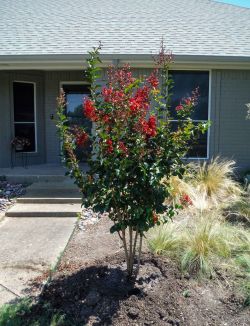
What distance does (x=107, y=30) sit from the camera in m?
10.9

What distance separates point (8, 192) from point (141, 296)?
5134 mm

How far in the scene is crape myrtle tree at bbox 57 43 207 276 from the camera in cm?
363

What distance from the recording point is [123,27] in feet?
36.3

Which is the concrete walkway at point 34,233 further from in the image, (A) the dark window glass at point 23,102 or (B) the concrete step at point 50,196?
(A) the dark window glass at point 23,102

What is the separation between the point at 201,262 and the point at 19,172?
6.15 metres

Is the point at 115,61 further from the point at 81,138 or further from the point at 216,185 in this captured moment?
the point at 81,138

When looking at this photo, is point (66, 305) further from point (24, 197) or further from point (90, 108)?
point (24, 197)

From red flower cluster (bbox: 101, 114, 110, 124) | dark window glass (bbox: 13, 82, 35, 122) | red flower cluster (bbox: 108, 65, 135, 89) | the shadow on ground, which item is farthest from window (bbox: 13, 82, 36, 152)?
red flower cluster (bbox: 101, 114, 110, 124)

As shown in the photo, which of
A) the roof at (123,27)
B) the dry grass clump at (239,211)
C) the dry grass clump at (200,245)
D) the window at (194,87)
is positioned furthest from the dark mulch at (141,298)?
the roof at (123,27)

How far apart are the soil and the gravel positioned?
124 inches

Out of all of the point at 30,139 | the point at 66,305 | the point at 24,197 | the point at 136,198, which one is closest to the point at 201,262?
the point at 136,198

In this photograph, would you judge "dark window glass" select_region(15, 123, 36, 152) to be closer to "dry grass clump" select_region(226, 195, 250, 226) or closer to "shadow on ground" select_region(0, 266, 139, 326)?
"dry grass clump" select_region(226, 195, 250, 226)

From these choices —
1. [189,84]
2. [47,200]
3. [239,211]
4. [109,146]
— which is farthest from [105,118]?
[189,84]

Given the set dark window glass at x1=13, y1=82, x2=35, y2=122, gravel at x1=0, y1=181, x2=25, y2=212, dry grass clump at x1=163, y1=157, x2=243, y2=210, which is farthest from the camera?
dark window glass at x1=13, y1=82, x2=35, y2=122
